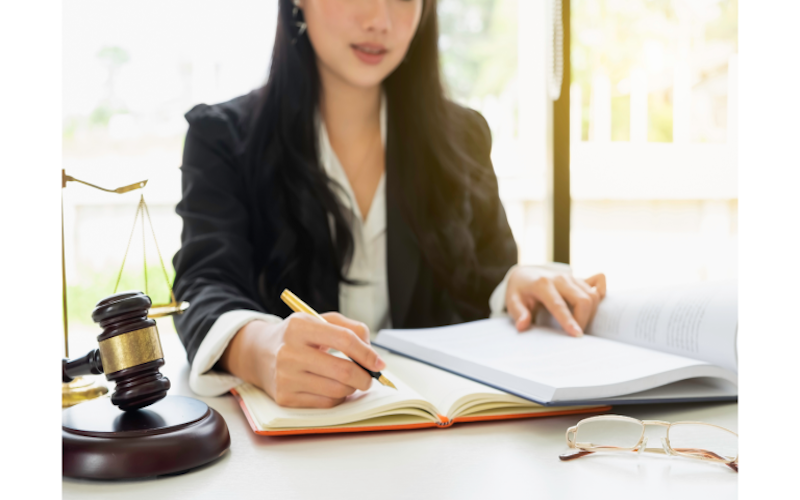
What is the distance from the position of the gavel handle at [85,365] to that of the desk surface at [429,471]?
0.35ft

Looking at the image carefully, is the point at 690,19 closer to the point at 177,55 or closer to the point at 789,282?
the point at 177,55

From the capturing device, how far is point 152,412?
52 cm

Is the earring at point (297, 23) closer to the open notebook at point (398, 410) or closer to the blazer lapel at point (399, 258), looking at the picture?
the blazer lapel at point (399, 258)

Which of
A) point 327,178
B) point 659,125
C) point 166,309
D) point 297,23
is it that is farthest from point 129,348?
point 659,125

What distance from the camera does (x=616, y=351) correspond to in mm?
745

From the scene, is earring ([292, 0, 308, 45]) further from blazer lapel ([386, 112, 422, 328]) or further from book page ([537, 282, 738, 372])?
book page ([537, 282, 738, 372])

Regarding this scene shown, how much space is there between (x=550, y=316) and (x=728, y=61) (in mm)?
3210

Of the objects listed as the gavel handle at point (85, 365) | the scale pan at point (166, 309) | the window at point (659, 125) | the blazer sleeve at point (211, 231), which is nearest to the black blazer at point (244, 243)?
the blazer sleeve at point (211, 231)

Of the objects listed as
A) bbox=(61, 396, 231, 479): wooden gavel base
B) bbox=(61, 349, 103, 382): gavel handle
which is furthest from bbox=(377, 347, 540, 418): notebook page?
bbox=(61, 349, 103, 382): gavel handle

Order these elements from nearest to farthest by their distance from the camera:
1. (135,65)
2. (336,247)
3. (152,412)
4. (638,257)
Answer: (152,412) < (336,247) < (135,65) < (638,257)

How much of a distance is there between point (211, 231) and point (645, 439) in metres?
0.74

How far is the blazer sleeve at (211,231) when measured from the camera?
2.70 feet

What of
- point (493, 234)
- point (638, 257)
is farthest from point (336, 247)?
point (638, 257)

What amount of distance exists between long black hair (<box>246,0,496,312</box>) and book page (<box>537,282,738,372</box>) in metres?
0.46
